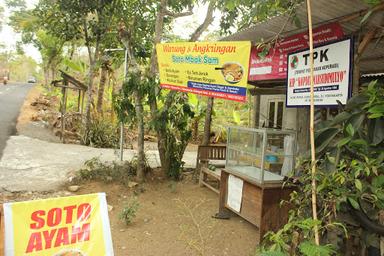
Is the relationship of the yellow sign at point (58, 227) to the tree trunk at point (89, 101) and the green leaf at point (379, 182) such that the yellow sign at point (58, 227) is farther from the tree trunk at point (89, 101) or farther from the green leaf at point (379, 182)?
the tree trunk at point (89, 101)

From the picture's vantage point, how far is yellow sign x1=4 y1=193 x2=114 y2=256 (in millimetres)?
2387

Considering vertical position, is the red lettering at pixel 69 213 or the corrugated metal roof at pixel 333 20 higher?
the corrugated metal roof at pixel 333 20

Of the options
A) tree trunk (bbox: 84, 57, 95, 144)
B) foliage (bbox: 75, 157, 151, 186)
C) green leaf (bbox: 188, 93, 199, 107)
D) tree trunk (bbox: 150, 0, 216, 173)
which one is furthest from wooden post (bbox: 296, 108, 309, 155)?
tree trunk (bbox: 84, 57, 95, 144)

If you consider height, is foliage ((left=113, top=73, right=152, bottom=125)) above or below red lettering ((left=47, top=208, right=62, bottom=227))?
above

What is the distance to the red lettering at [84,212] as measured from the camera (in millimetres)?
Answer: 2664

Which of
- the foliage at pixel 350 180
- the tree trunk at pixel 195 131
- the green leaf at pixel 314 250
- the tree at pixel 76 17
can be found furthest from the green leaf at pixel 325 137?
the tree trunk at pixel 195 131

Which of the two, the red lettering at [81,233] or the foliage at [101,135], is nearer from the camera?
the red lettering at [81,233]

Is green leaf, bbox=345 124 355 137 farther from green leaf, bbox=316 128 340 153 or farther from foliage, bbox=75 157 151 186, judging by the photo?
foliage, bbox=75 157 151 186

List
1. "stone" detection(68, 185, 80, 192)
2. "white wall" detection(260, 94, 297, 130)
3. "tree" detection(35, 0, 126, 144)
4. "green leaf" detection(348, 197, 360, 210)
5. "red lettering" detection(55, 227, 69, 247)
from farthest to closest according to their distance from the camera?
1. "tree" detection(35, 0, 126, 144)
2. "white wall" detection(260, 94, 297, 130)
3. "stone" detection(68, 185, 80, 192)
4. "red lettering" detection(55, 227, 69, 247)
5. "green leaf" detection(348, 197, 360, 210)

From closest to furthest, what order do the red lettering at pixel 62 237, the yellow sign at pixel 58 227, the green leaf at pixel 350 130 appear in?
the green leaf at pixel 350 130 < the yellow sign at pixel 58 227 < the red lettering at pixel 62 237

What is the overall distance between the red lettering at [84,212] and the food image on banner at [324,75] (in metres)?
2.47

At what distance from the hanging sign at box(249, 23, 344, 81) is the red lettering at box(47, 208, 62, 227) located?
137 inches

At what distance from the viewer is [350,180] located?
7.22 ft

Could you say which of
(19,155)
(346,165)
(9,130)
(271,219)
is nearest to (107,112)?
(9,130)
